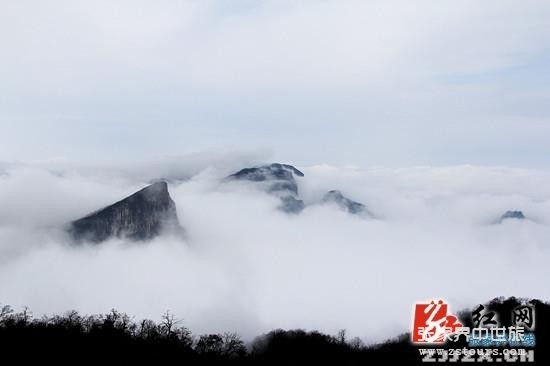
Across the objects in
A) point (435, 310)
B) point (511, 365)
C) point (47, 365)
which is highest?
point (435, 310)

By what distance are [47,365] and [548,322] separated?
8617 cm

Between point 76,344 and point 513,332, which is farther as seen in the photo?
point 76,344

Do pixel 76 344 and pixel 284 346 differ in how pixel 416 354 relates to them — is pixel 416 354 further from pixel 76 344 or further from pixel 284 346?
pixel 76 344

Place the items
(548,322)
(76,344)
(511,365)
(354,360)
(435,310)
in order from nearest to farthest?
(435,310)
(511,365)
(76,344)
(548,322)
(354,360)

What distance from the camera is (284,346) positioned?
12381cm

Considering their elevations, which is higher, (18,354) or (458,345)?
(458,345)

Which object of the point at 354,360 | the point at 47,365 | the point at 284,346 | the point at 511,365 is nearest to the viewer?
the point at 511,365

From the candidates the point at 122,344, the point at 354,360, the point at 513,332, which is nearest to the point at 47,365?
the point at 122,344
